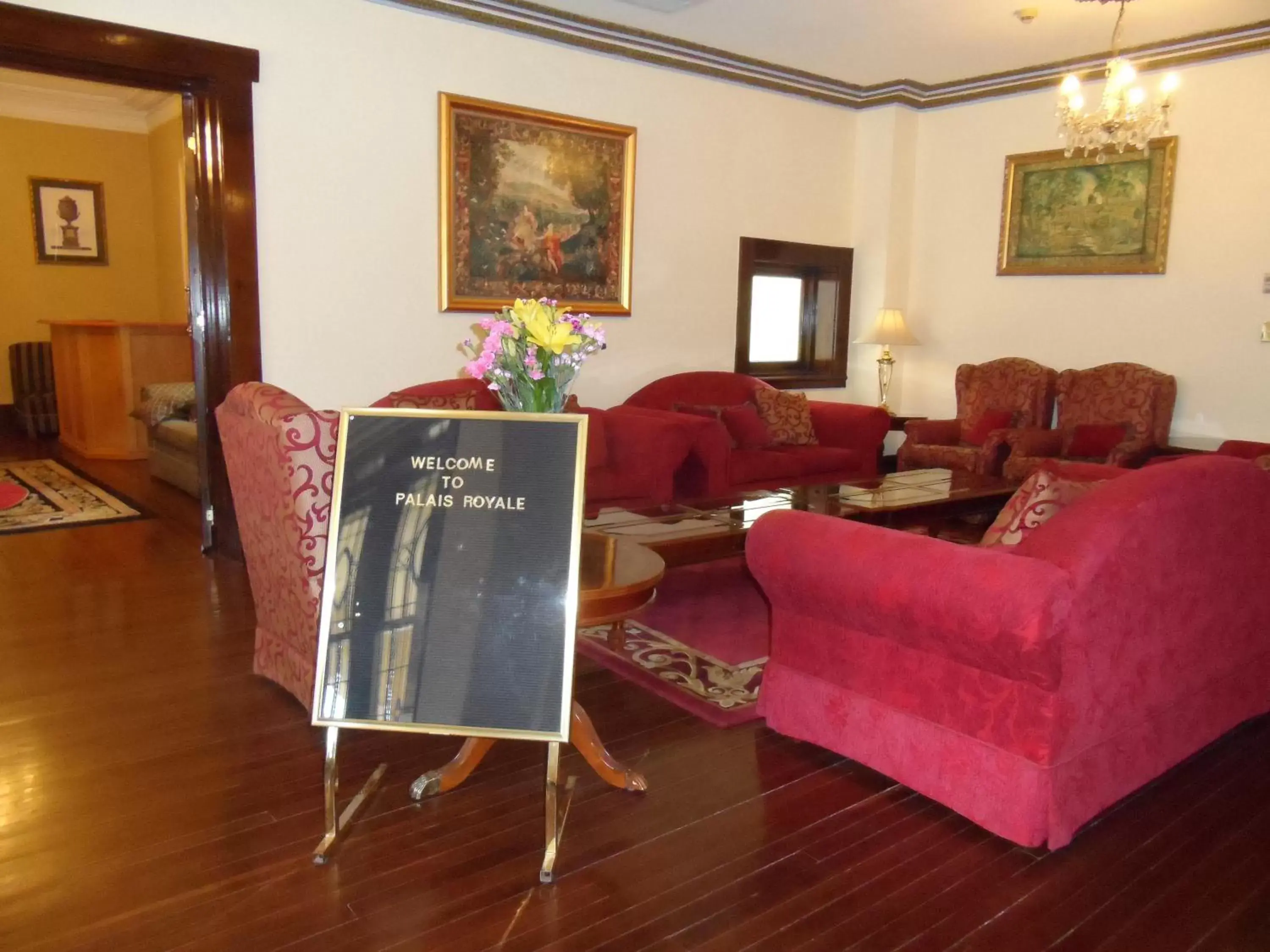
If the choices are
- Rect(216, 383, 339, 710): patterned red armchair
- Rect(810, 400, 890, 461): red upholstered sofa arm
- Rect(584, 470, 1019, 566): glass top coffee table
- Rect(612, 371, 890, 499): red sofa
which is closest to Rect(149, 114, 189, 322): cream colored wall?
Rect(612, 371, 890, 499): red sofa

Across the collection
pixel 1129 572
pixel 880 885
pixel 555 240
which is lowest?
pixel 880 885

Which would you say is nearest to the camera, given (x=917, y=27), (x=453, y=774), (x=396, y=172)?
(x=453, y=774)

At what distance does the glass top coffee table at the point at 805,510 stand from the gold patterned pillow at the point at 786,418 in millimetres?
837

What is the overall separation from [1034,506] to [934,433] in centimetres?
394

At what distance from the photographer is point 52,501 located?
5.95 meters

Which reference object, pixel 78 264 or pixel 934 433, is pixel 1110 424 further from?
pixel 78 264

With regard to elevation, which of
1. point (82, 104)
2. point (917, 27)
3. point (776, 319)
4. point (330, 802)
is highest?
point (82, 104)

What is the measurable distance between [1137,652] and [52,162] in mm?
9519

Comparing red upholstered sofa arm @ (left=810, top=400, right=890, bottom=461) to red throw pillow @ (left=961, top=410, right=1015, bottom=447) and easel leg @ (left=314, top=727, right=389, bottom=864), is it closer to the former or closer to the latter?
red throw pillow @ (left=961, top=410, right=1015, bottom=447)

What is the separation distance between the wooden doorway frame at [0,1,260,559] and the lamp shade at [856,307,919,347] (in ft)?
13.7

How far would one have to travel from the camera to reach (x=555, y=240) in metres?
5.55

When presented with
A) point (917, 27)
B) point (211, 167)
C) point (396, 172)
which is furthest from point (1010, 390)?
point (211, 167)

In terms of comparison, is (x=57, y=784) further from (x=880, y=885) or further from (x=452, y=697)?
(x=880, y=885)

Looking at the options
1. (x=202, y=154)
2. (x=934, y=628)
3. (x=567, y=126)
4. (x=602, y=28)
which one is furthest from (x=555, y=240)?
(x=934, y=628)
